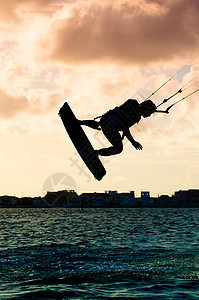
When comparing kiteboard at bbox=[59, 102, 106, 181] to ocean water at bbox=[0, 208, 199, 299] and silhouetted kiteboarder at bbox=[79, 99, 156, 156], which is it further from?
ocean water at bbox=[0, 208, 199, 299]

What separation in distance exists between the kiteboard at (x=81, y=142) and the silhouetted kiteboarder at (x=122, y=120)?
1.00m

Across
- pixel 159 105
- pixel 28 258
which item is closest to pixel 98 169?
pixel 159 105

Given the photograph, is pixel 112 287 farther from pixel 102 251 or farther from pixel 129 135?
pixel 102 251

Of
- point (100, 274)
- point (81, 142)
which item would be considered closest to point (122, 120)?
point (81, 142)

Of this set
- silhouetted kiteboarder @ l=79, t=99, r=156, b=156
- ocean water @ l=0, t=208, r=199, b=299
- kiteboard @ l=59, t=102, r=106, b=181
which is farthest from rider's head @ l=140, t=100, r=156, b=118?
ocean water @ l=0, t=208, r=199, b=299

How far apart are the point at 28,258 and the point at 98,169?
8418 millimetres

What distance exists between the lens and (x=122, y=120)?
12.0m

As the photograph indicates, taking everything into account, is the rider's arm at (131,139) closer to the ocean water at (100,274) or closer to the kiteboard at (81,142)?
the kiteboard at (81,142)

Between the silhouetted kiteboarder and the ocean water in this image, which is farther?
the ocean water

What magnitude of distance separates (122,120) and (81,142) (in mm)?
2381

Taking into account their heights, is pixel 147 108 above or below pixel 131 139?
above

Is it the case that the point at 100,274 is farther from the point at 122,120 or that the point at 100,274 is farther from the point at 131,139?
the point at 122,120

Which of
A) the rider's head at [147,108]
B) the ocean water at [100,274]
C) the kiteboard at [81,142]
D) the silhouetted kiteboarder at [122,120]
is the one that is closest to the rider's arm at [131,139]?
the silhouetted kiteboarder at [122,120]

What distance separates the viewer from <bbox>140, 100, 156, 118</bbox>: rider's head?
11953 mm
